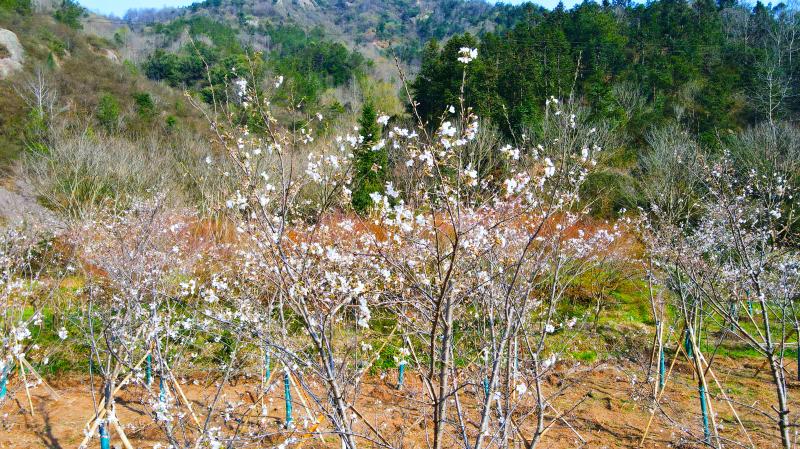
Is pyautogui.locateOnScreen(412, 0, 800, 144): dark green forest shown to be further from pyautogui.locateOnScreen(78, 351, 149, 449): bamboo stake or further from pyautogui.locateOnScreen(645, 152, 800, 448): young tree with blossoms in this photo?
pyautogui.locateOnScreen(78, 351, 149, 449): bamboo stake

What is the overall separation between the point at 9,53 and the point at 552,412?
129ft

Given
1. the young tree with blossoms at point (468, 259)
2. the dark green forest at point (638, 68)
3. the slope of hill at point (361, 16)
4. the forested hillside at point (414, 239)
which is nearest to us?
the young tree with blossoms at point (468, 259)

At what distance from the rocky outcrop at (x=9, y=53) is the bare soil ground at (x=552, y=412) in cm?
3261

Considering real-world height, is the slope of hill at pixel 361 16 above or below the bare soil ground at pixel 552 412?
above

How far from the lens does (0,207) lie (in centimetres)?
1531

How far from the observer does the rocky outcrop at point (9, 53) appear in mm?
31594

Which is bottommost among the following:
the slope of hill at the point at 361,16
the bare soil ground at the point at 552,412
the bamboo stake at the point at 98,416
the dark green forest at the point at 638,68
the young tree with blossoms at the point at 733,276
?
the bare soil ground at the point at 552,412

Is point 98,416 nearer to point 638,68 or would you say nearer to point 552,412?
point 552,412

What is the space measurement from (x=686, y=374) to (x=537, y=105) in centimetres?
1670

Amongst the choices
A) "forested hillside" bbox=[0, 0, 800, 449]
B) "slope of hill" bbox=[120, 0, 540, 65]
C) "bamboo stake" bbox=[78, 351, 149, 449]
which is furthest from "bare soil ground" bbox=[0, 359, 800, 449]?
"slope of hill" bbox=[120, 0, 540, 65]

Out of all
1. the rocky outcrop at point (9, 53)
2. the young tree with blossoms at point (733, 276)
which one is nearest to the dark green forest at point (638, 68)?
the young tree with blossoms at point (733, 276)

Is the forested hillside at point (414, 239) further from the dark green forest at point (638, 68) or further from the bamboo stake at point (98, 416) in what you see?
the dark green forest at point (638, 68)

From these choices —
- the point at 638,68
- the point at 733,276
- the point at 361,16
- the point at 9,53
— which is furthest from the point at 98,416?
the point at 361,16

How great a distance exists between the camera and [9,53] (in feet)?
108
